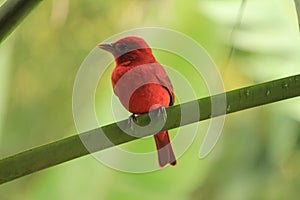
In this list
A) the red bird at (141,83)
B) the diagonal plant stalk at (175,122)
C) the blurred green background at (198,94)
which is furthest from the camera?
the blurred green background at (198,94)

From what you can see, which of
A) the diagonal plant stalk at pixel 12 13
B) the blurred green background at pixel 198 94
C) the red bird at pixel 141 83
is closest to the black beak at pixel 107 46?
the red bird at pixel 141 83

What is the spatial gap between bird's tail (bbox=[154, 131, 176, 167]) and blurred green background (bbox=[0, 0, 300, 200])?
13 centimetres

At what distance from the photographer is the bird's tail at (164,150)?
0.86 meters

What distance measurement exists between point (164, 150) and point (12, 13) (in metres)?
0.35

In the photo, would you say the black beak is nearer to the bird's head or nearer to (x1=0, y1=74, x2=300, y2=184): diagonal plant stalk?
the bird's head

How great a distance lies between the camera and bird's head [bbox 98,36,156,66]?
35.3 inches

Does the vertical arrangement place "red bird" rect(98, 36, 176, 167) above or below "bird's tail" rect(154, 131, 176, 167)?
above

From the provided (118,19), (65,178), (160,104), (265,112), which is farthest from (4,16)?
(118,19)

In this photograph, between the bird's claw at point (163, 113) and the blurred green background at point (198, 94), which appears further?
the blurred green background at point (198, 94)

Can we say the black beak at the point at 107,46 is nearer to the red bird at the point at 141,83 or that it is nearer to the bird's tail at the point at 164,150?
the red bird at the point at 141,83

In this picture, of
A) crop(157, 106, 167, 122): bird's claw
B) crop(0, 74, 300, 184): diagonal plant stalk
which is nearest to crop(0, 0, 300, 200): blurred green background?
crop(157, 106, 167, 122): bird's claw

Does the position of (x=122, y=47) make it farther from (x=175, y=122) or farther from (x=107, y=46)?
(x=175, y=122)

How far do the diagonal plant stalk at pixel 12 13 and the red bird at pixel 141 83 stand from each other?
257mm

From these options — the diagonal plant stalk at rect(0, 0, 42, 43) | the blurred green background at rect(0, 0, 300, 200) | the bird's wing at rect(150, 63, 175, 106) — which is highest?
the diagonal plant stalk at rect(0, 0, 42, 43)
